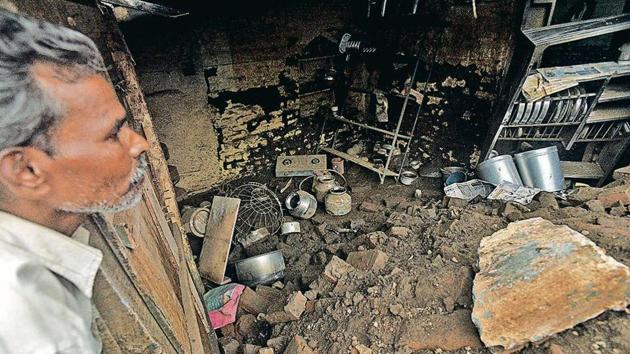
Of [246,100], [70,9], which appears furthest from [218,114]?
[70,9]

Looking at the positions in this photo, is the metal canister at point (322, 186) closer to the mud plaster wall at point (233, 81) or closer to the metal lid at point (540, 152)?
the mud plaster wall at point (233, 81)

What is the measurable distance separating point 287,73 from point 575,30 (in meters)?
3.68

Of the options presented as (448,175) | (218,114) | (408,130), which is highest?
(218,114)

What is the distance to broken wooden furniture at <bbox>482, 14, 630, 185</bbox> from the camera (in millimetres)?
3600

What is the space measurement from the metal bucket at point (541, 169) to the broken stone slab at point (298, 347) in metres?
3.61

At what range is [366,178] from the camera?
5.57 meters

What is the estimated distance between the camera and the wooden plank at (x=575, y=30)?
3453 millimetres

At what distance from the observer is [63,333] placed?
772 millimetres

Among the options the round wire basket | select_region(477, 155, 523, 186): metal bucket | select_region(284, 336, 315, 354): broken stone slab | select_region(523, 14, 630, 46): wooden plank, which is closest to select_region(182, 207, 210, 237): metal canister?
the round wire basket

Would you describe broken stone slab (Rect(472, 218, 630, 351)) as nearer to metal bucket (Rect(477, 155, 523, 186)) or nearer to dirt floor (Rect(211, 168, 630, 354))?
dirt floor (Rect(211, 168, 630, 354))

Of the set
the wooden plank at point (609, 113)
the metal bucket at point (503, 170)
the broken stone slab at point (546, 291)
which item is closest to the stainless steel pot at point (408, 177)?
the metal bucket at point (503, 170)

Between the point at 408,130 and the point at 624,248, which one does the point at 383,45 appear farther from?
the point at 624,248

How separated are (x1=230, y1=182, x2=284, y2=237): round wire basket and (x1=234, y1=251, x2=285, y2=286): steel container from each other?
717mm

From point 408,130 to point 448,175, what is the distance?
1.11m
